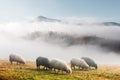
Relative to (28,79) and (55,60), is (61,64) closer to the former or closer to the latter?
(55,60)

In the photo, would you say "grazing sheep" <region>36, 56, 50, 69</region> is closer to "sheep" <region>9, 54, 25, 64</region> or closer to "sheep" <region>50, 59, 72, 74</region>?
"sheep" <region>50, 59, 72, 74</region>

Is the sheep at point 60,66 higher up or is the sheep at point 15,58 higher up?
the sheep at point 15,58

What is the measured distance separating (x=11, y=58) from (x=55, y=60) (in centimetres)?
1442

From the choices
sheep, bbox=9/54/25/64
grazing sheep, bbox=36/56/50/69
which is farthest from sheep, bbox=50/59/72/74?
sheep, bbox=9/54/25/64

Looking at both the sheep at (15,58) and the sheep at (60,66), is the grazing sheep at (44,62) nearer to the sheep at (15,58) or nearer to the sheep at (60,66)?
the sheep at (60,66)

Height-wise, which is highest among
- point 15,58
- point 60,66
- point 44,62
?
point 15,58

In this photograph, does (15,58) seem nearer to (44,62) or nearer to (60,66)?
(44,62)

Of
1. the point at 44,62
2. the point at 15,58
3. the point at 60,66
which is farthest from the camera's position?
the point at 15,58

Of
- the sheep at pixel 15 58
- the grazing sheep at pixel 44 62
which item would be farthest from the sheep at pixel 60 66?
the sheep at pixel 15 58

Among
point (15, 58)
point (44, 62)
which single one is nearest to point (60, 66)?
point (44, 62)

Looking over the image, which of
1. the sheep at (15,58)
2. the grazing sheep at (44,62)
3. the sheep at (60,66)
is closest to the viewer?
the sheep at (60,66)

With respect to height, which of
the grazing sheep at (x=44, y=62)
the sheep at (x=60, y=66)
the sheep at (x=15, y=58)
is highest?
the sheep at (x=15, y=58)

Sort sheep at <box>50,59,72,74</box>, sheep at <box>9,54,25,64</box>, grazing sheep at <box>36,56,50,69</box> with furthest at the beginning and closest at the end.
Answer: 1. sheep at <box>9,54,25,64</box>
2. grazing sheep at <box>36,56,50,69</box>
3. sheep at <box>50,59,72,74</box>

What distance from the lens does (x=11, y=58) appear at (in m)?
69.6
